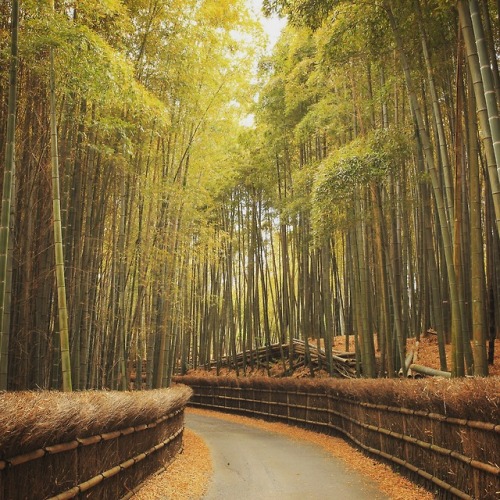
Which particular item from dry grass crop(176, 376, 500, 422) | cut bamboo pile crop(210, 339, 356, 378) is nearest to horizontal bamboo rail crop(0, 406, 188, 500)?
dry grass crop(176, 376, 500, 422)

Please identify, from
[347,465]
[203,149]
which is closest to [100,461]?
[347,465]

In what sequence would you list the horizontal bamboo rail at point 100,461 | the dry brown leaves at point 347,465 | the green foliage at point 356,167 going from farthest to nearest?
the green foliage at point 356,167
the dry brown leaves at point 347,465
the horizontal bamboo rail at point 100,461

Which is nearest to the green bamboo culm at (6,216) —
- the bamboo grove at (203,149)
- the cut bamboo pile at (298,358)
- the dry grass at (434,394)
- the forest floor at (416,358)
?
the bamboo grove at (203,149)

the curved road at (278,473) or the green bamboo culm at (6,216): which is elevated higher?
the green bamboo culm at (6,216)

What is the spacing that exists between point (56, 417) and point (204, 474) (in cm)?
304

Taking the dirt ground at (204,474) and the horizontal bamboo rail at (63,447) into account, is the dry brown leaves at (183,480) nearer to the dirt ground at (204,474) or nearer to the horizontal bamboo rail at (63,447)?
the dirt ground at (204,474)

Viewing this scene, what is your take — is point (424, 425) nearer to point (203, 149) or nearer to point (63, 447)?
point (63, 447)

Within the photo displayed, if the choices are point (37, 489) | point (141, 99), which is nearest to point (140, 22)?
point (141, 99)

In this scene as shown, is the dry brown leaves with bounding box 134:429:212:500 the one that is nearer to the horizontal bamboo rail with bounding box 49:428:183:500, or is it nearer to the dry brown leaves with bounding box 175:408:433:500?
the dry brown leaves with bounding box 175:408:433:500

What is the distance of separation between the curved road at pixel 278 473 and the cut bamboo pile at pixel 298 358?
2567 mm

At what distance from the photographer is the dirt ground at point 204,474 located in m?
4.00

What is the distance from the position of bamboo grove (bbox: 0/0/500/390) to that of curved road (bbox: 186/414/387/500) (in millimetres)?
1418

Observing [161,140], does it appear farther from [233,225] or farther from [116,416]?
[233,225]

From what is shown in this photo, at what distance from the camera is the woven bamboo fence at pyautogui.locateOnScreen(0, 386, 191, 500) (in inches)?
83.4
